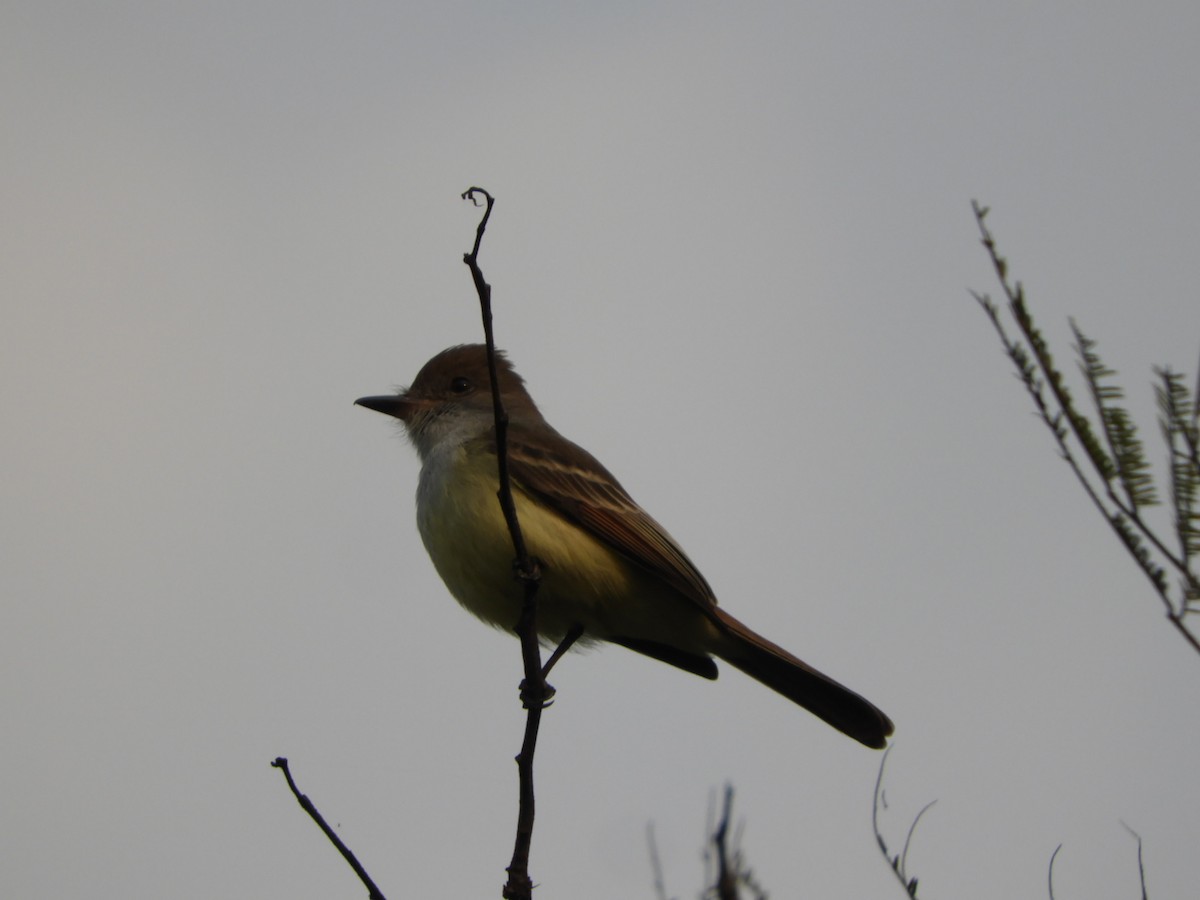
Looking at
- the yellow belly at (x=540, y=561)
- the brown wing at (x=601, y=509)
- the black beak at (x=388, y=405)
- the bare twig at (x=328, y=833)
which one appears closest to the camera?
the bare twig at (x=328, y=833)

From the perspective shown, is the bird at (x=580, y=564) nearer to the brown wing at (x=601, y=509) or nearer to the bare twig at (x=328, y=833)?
the brown wing at (x=601, y=509)

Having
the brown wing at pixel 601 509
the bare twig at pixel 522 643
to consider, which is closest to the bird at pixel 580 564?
the brown wing at pixel 601 509

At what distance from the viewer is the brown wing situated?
6.42 metres

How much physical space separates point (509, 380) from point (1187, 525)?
238 inches

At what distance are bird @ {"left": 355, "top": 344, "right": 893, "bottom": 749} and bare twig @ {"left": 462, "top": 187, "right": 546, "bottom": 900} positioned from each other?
3.05 ft

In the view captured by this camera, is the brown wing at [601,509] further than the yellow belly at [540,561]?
Yes

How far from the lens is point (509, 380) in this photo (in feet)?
27.6

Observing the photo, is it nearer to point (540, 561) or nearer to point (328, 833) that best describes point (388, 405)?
point (540, 561)

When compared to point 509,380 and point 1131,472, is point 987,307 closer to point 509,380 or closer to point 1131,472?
point 1131,472

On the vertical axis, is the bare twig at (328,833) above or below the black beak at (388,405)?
below

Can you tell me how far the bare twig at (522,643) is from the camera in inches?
153

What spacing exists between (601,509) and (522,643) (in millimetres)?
1713

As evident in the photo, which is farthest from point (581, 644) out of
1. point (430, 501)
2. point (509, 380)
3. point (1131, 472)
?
point (1131, 472)

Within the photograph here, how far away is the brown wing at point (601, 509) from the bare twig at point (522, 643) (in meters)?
1.32
